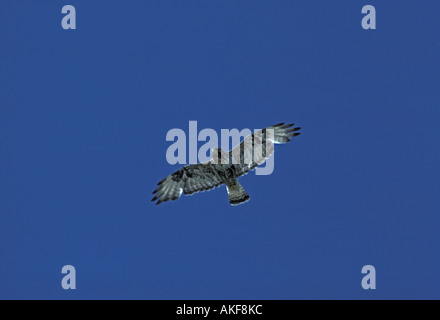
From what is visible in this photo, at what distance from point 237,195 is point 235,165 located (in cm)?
77

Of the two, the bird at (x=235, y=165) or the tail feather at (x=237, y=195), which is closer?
the bird at (x=235, y=165)

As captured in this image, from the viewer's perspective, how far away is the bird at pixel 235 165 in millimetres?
13445

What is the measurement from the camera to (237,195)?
13.9 metres

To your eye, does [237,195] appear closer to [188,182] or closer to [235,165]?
[235,165]

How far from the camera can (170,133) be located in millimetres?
13688

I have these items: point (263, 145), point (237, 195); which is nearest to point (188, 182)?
point (237, 195)

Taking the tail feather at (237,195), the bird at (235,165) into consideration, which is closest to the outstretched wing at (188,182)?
the bird at (235,165)

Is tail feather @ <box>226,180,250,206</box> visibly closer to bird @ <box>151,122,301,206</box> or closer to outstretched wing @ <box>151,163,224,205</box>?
bird @ <box>151,122,301,206</box>

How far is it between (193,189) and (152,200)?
43.0 inches

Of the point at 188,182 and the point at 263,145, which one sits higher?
the point at 263,145

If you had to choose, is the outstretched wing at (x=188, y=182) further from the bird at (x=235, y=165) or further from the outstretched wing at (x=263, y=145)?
the outstretched wing at (x=263, y=145)

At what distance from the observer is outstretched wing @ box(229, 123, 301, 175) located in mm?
13523

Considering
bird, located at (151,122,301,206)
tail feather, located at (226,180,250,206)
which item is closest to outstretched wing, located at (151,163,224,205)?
bird, located at (151,122,301,206)
